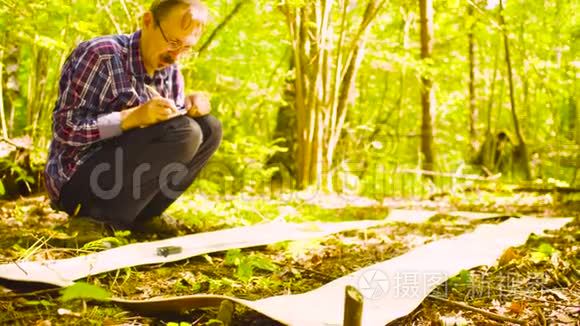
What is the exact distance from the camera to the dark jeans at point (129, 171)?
254 cm

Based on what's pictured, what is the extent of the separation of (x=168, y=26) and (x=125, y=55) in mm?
295

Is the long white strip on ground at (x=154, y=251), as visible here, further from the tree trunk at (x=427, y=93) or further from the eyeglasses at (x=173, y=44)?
the tree trunk at (x=427, y=93)

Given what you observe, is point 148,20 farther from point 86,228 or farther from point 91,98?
point 86,228

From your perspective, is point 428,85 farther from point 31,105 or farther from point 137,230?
point 137,230

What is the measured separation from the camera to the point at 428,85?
7.91 m

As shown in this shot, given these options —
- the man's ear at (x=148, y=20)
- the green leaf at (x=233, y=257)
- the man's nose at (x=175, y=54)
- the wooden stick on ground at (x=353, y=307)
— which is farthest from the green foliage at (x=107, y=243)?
the wooden stick on ground at (x=353, y=307)

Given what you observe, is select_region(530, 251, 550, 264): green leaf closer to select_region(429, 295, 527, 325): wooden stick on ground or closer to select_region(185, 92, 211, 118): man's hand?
select_region(429, 295, 527, 325): wooden stick on ground

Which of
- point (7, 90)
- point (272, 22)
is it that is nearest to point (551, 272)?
point (7, 90)

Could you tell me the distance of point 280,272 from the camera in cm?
222

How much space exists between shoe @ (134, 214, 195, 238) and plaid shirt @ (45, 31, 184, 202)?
19.6 inches

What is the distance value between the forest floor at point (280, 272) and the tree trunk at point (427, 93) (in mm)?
4529

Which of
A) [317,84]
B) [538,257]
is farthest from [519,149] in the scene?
[538,257]

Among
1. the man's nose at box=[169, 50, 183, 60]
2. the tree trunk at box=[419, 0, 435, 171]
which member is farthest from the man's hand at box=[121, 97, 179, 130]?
the tree trunk at box=[419, 0, 435, 171]

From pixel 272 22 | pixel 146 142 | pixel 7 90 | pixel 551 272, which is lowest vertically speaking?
pixel 551 272
